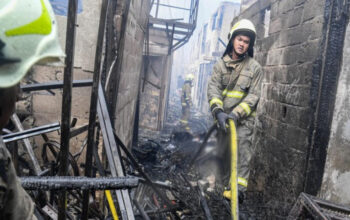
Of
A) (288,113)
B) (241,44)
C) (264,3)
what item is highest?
(264,3)

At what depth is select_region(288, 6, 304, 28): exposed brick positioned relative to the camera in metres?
3.63

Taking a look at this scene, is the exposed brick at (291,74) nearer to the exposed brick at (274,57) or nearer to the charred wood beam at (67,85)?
the exposed brick at (274,57)

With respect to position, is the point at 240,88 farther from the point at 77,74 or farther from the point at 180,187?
the point at 77,74

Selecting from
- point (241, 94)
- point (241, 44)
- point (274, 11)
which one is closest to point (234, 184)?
point (241, 94)

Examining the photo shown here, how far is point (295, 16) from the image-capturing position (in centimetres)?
374

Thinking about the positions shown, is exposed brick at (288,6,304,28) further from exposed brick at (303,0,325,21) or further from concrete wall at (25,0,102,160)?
concrete wall at (25,0,102,160)

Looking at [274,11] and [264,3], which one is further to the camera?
[264,3]

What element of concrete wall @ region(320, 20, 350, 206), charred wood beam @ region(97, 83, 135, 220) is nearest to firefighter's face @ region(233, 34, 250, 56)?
concrete wall @ region(320, 20, 350, 206)

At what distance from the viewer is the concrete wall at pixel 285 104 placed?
3.32m

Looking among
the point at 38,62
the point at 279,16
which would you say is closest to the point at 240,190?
the point at 279,16

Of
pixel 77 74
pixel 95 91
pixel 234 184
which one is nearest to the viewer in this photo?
pixel 95 91

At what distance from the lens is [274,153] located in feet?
13.3

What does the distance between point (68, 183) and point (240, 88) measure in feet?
10.5

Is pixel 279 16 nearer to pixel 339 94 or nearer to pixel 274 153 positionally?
pixel 339 94
